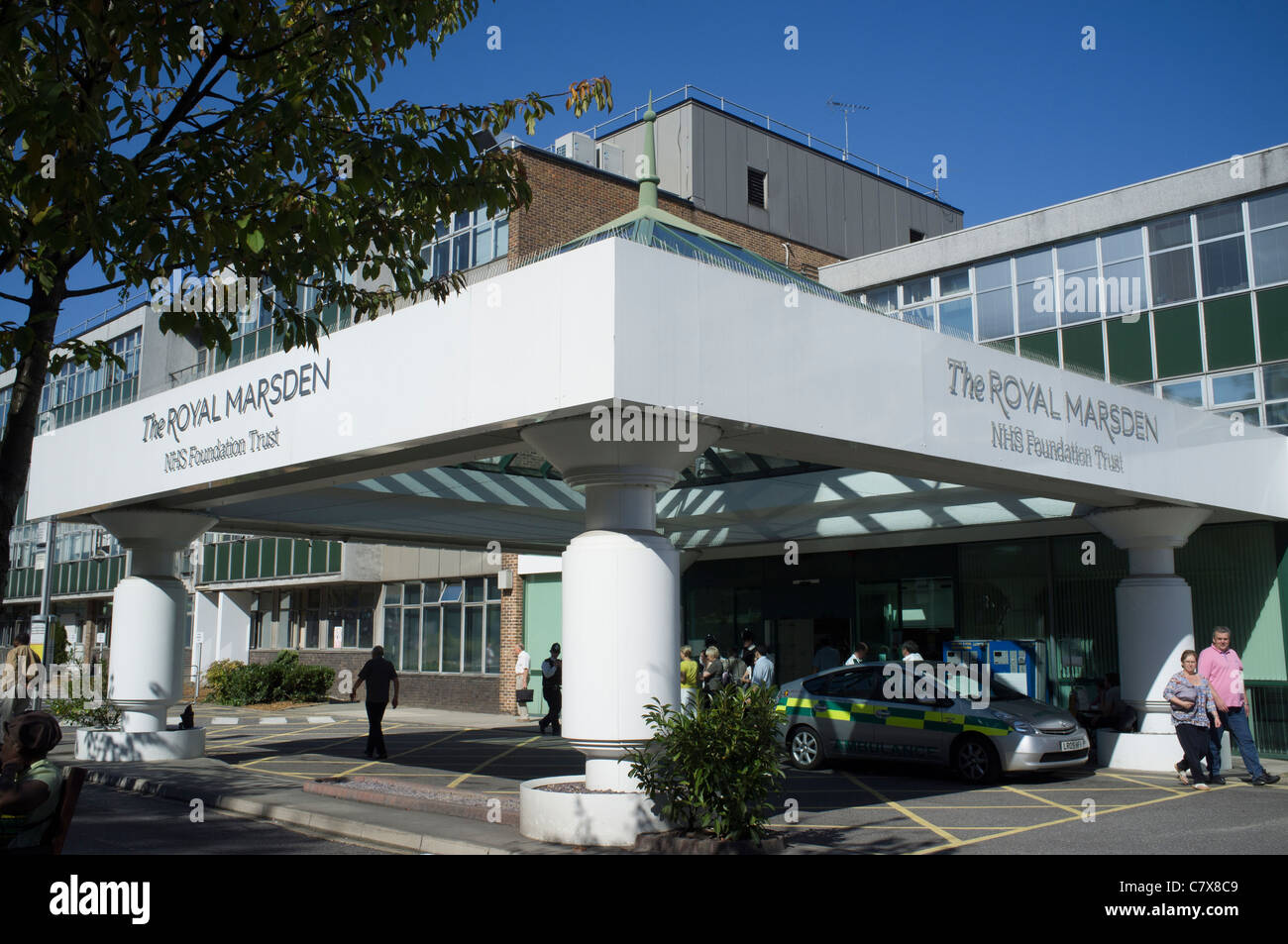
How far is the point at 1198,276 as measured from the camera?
2112cm

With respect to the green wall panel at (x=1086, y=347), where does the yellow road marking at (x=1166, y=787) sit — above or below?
below

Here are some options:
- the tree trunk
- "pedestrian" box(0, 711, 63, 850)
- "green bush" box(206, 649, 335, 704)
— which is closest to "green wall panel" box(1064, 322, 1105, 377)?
the tree trunk

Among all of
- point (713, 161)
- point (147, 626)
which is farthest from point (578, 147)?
point (147, 626)

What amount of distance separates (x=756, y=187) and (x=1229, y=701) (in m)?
21.4

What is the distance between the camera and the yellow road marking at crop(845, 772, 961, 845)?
1075cm

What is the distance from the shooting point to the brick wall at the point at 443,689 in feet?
94.5

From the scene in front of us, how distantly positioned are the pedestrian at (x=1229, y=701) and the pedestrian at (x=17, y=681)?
51.2ft

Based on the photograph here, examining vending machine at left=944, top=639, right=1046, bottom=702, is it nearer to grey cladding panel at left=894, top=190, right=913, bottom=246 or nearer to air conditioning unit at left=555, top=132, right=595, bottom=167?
air conditioning unit at left=555, top=132, right=595, bottom=167

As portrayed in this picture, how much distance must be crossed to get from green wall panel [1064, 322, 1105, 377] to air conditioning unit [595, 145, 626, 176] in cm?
1297

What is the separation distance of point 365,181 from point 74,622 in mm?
53531

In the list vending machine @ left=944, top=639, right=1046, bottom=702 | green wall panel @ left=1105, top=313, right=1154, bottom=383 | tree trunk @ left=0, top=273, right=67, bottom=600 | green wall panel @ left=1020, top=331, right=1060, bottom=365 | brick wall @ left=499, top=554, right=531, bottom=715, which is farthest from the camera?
brick wall @ left=499, top=554, right=531, bottom=715

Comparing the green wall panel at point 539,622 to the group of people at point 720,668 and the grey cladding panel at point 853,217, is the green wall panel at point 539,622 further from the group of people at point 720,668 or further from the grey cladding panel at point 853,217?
the grey cladding panel at point 853,217

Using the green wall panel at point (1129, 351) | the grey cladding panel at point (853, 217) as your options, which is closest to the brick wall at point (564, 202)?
the grey cladding panel at point (853, 217)
